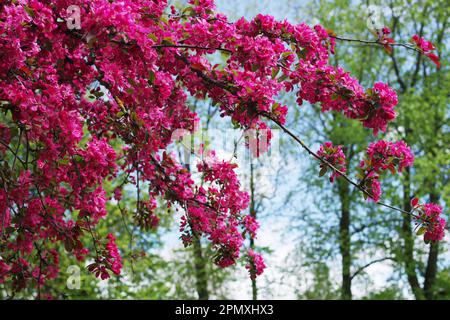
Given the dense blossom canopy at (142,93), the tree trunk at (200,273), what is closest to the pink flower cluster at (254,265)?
the dense blossom canopy at (142,93)

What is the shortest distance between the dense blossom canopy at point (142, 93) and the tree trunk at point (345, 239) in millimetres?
10599

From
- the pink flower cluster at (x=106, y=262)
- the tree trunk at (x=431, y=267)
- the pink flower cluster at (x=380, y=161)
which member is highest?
the tree trunk at (x=431, y=267)

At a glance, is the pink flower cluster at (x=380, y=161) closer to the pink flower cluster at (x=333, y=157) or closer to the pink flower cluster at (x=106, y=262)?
the pink flower cluster at (x=333, y=157)

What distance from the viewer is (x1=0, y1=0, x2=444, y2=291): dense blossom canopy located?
3428 millimetres

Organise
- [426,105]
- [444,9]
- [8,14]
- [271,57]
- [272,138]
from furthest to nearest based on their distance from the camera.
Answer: [444,9] → [426,105] → [272,138] → [271,57] → [8,14]

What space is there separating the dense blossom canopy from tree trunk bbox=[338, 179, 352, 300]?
10.6 m

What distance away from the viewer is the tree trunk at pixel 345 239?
599 inches

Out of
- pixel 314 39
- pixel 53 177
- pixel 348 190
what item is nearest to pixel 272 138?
pixel 314 39

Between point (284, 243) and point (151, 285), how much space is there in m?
3.92

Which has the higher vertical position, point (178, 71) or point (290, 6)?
point (290, 6)

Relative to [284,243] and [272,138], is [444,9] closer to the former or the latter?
[284,243]

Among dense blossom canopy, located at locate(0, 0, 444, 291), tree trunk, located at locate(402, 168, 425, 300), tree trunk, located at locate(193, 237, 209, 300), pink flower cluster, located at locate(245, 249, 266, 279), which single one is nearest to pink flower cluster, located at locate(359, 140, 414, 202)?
dense blossom canopy, located at locate(0, 0, 444, 291)

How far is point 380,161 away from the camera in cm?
424

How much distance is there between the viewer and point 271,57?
3953mm
